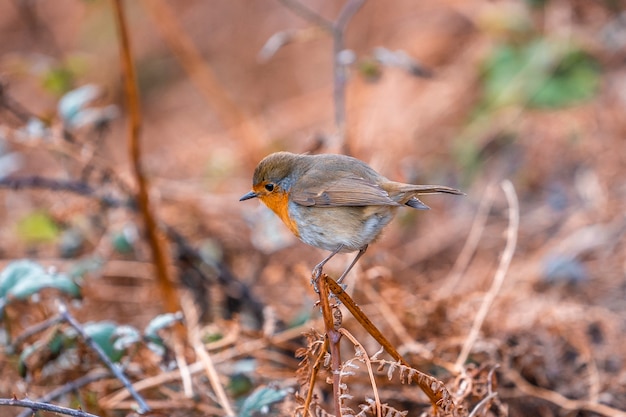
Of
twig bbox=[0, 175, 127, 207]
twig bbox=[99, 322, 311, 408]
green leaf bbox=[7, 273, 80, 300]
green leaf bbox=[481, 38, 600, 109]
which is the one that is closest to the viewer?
green leaf bbox=[7, 273, 80, 300]

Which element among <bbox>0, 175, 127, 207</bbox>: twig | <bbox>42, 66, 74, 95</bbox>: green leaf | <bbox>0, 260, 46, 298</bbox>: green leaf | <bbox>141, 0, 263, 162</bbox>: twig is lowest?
<bbox>0, 260, 46, 298</bbox>: green leaf

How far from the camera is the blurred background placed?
2.94 meters

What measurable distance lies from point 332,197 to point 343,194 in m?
0.04

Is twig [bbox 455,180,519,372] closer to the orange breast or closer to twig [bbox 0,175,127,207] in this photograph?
the orange breast

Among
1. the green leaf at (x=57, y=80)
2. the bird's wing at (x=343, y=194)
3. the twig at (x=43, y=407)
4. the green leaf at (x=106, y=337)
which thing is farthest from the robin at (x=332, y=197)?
the green leaf at (x=57, y=80)

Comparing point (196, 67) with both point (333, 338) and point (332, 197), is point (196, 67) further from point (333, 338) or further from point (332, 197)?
point (333, 338)

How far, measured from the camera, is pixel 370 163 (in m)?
3.47

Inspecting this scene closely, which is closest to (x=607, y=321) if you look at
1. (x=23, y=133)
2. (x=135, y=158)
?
(x=135, y=158)

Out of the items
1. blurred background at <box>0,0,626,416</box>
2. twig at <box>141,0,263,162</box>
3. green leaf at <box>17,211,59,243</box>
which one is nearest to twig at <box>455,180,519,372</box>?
blurred background at <box>0,0,626,416</box>

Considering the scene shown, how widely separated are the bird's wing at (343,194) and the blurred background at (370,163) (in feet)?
0.89

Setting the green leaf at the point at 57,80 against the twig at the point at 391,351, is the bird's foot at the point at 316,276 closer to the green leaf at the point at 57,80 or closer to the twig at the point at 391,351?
the twig at the point at 391,351

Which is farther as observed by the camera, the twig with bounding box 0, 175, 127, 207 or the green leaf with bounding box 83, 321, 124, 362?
the twig with bounding box 0, 175, 127, 207

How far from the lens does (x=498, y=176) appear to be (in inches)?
196

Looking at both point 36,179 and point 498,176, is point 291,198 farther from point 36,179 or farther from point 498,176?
point 498,176
